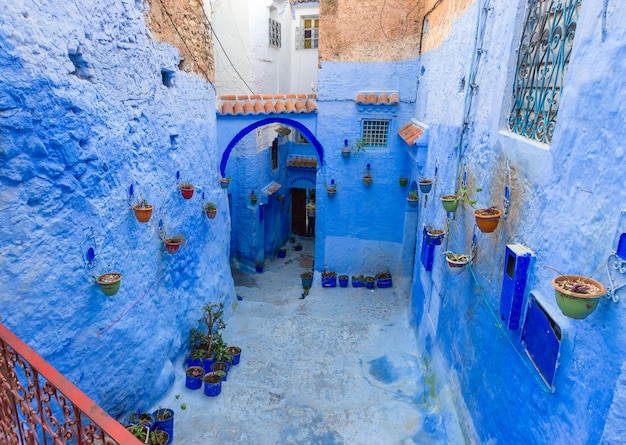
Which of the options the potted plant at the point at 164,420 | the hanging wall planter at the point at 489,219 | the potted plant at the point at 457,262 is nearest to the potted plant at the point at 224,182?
the potted plant at the point at 164,420

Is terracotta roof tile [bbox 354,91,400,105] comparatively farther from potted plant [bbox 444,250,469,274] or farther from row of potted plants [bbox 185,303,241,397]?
potted plant [bbox 444,250,469,274]

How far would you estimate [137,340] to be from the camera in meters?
6.41

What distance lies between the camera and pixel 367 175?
1173 centimetres

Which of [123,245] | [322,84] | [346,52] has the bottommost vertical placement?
[123,245]

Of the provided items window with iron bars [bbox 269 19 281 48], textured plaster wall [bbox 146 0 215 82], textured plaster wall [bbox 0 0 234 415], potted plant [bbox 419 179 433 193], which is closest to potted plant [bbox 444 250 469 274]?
potted plant [bbox 419 179 433 193]

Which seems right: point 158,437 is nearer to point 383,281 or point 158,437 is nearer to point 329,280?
point 329,280

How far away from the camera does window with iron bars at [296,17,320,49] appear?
677 inches

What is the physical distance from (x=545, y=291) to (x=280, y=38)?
1473 centimetres

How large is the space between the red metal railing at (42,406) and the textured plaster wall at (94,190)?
5.14ft

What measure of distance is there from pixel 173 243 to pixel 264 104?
545 centimetres

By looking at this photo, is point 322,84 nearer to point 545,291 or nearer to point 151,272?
point 151,272

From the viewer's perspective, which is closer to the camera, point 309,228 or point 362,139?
point 362,139

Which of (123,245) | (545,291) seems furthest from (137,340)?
(545,291)

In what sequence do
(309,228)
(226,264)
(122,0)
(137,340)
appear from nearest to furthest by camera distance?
(122,0) < (137,340) < (226,264) < (309,228)
